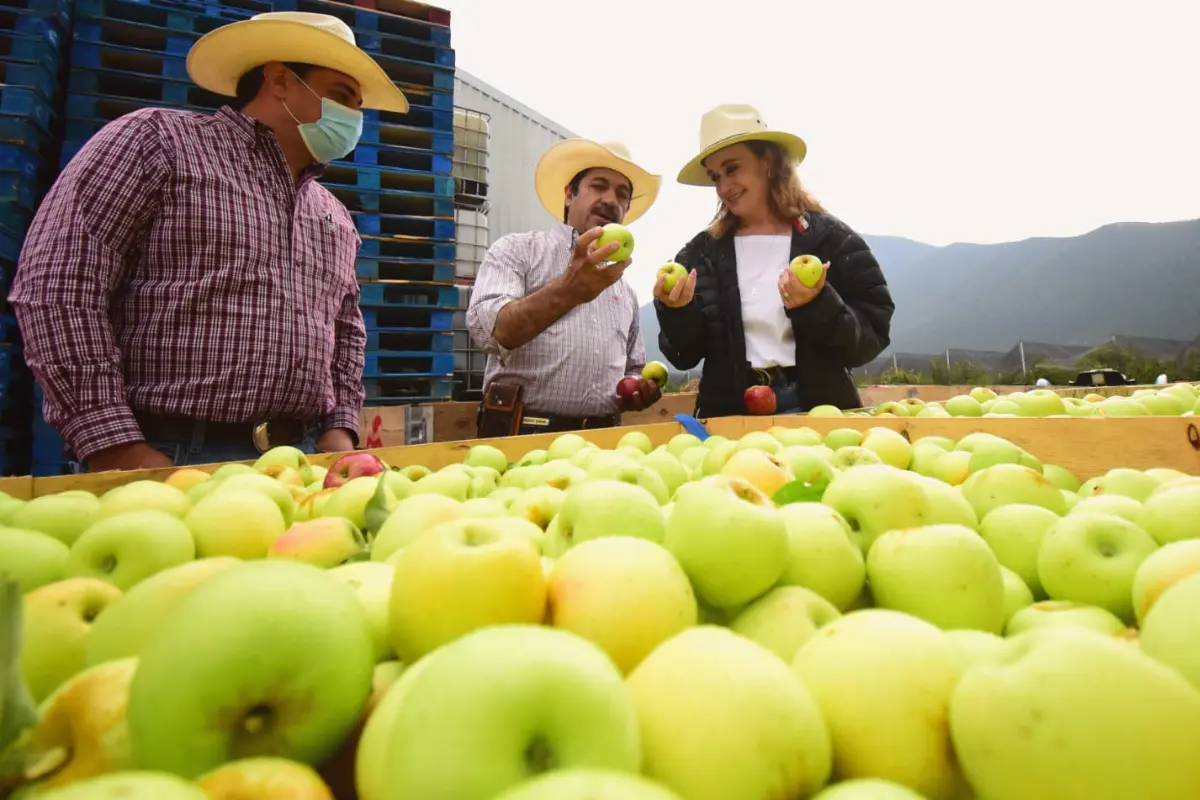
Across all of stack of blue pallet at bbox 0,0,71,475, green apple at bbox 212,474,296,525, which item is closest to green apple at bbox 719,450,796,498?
green apple at bbox 212,474,296,525

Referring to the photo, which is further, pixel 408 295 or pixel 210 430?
pixel 408 295

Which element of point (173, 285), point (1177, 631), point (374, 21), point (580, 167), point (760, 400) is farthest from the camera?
point (374, 21)

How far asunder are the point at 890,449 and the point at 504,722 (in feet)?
5.65

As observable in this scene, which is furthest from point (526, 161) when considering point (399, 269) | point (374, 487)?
point (374, 487)

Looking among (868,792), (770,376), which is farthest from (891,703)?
(770,376)

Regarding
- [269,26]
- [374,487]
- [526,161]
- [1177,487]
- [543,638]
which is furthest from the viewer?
[526,161]

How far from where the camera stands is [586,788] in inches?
15.0

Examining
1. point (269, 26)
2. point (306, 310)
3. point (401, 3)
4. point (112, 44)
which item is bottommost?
point (306, 310)

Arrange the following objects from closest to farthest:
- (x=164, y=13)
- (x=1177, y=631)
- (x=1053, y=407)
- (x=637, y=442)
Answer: (x=1177, y=631) < (x=637, y=442) < (x=1053, y=407) < (x=164, y=13)

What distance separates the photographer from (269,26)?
276 cm

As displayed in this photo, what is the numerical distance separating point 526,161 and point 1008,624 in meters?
9.31

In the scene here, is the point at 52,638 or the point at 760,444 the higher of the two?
the point at 760,444

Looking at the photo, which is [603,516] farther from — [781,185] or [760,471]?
[781,185]

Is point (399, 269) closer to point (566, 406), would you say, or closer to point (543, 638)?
point (566, 406)
